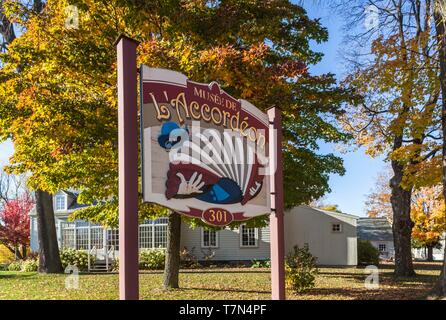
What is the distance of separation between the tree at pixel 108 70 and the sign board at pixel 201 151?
3906mm

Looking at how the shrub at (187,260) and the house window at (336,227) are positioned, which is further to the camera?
the house window at (336,227)

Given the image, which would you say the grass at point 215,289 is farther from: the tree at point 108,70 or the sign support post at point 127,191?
the sign support post at point 127,191

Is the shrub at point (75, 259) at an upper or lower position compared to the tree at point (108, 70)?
lower

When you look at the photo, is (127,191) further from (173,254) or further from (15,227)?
A: (15,227)

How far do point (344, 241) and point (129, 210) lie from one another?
25.2 metres

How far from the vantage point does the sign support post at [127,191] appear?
5.54 m

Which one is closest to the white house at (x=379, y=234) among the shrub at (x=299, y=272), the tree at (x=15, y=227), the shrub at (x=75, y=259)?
the shrub at (x=75, y=259)

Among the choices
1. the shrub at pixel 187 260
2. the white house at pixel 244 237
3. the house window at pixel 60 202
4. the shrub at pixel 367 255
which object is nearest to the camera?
the shrub at pixel 187 260

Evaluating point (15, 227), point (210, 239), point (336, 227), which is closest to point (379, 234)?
point (336, 227)

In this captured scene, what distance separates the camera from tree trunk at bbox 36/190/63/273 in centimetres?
2288

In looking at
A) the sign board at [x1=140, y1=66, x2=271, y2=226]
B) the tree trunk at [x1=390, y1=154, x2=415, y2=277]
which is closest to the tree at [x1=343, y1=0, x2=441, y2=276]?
the tree trunk at [x1=390, y1=154, x2=415, y2=277]

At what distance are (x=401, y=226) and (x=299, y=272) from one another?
763 centimetres

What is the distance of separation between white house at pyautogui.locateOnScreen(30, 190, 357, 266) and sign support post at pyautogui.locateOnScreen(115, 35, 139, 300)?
22266 millimetres

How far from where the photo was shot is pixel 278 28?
12.9 meters
